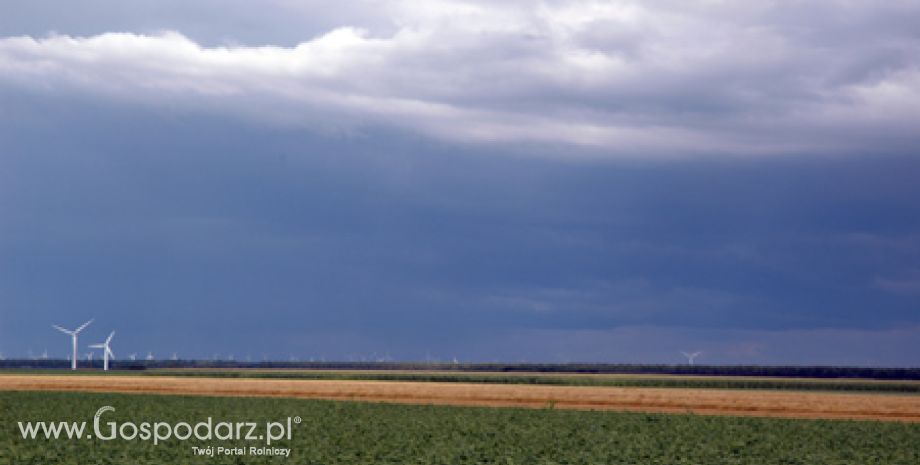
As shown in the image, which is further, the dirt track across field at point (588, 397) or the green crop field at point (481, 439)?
the dirt track across field at point (588, 397)

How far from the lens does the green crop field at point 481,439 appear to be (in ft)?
129

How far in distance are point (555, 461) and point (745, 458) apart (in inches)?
307

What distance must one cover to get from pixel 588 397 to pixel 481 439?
37.7 m

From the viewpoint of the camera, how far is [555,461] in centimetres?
3897

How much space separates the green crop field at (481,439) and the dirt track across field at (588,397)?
1291 centimetres

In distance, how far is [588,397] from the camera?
8325cm

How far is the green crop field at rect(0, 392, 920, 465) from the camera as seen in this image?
129ft

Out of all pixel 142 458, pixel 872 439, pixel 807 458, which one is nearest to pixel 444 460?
pixel 142 458

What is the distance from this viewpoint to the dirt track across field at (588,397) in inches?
2832

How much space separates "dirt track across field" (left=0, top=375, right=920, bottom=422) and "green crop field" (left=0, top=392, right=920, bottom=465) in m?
12.9

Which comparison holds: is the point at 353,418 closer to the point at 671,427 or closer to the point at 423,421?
the point at 423,421

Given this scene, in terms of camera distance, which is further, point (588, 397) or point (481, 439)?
point (588, 397)

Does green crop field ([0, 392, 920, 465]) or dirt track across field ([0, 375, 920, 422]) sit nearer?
green crop field ([0, 392, 920, 465])

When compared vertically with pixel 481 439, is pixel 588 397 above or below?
above
